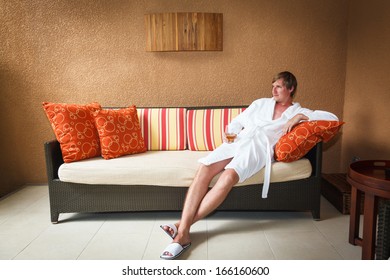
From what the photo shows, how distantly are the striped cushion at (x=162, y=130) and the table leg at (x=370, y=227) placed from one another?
1.53 m

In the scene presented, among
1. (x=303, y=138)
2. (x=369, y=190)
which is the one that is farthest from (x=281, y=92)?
(x=369, y=190)

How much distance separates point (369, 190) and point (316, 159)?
614 millimetres

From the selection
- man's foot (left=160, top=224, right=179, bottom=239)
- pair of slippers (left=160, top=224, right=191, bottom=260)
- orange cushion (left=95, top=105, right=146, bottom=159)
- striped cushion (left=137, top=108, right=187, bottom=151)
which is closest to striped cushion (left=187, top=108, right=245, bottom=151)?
striped cushion (left=137, top=108, right=187, bottom=151)

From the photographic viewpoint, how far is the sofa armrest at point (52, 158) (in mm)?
2152

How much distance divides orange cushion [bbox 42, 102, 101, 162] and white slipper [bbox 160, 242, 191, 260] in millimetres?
999

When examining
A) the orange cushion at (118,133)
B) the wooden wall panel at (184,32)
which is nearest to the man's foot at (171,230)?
the orange cushion at (118,133)

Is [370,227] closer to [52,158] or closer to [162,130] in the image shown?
[162,130]

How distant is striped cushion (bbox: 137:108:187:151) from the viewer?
266 cm

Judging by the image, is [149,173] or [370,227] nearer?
[370,227]

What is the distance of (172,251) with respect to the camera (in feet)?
5.63

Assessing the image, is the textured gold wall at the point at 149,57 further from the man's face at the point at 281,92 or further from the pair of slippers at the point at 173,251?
the pair of slippers at the point at 173,251

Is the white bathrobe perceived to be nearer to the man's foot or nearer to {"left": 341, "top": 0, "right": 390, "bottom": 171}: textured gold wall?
the man's foot

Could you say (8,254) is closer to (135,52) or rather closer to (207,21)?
(135,52)
